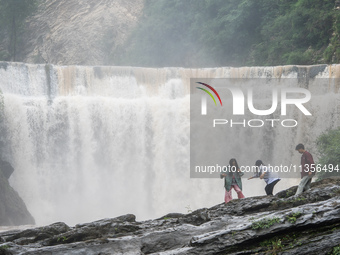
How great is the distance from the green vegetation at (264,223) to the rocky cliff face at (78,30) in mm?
37354

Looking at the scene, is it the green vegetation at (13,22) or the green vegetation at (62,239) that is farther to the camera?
the green vegetation at (13,22)

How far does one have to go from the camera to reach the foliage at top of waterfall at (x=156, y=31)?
4250 cm

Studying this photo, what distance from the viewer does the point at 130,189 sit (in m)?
30.7

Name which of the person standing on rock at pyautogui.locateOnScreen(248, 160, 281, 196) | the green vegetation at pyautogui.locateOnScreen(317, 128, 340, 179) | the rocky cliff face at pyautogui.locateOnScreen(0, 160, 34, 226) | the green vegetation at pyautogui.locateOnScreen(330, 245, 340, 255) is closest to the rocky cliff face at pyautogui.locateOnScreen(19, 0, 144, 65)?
the rocky cliff face at pyautogui.locateOnScreen(0, 160, 34, 226)

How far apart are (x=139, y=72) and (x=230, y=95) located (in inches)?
173

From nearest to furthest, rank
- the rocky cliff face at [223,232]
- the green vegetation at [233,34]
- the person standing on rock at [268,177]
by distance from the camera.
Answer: the rocky cliff face at [223,232]
the person standing on rock at [268,177]
the green vegetation at [233,34]

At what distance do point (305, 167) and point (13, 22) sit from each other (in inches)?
1495

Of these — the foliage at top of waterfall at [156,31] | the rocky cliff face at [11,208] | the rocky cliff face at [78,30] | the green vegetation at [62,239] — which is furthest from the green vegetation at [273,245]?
the rocky cliff face at [78,30]

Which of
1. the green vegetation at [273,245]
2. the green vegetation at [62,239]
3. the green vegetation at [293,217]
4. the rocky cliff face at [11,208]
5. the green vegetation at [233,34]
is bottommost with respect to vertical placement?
the rocky cliff face at [11,208]

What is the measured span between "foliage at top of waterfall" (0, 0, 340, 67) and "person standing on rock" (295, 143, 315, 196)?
86.3ft

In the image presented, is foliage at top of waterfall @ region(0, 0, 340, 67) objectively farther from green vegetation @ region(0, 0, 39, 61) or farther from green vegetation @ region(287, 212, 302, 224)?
green vegetation @ region(287, 212, 302, 224)

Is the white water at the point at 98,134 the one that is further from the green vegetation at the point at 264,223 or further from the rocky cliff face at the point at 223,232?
the green vegetation at the point at 264,223

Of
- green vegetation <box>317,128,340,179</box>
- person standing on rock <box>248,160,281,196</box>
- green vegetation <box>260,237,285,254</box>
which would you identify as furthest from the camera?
green vegetation <box>317,128,340,179</box>

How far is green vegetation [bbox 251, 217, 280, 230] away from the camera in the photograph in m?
12.0
